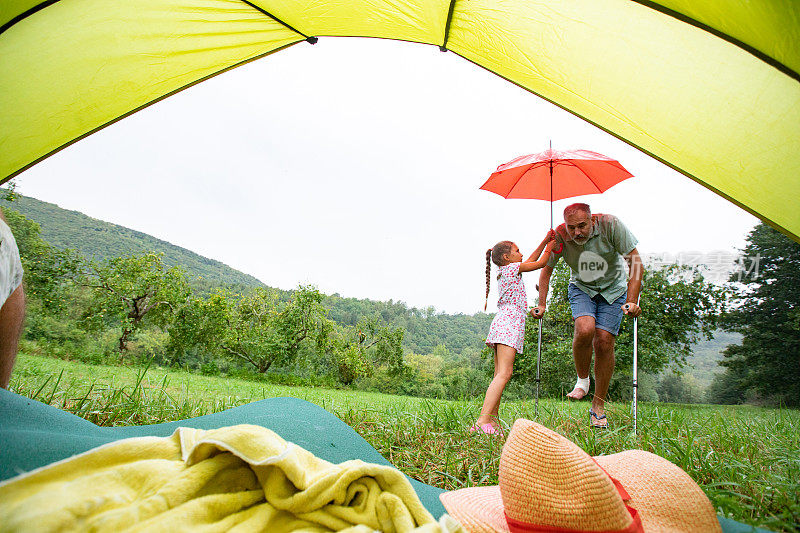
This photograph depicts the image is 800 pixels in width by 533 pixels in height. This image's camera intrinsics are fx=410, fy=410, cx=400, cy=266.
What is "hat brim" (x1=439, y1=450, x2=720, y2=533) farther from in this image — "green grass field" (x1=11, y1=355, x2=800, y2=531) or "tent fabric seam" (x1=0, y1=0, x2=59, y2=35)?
"tent fabric seam" (x1=0, y1=0, x2=59, y2=35)

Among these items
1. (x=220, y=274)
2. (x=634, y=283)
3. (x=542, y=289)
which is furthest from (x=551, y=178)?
(x=220, y=274)

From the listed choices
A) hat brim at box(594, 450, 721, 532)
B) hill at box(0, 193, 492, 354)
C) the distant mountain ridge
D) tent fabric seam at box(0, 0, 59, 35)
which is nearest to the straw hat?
hat brim at box(594, 450, 721, 532)

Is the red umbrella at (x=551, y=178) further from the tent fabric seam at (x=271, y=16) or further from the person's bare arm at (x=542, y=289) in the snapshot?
the tent fabric seam at (x=271, y=16)

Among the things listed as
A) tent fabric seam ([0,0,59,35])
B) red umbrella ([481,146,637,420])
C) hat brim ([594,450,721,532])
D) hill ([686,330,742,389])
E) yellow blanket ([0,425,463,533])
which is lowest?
hill ([686,330,742,389])

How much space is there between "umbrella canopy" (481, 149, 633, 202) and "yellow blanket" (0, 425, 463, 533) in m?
3.07

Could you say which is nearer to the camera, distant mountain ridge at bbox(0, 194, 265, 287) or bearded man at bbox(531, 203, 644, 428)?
bearded man at bbox(531, 203, 644, 428)

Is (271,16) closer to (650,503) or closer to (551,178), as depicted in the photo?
(551,178)

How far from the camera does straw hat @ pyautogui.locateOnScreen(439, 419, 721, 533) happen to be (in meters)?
0.99

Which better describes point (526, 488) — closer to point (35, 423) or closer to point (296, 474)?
point (296, 474)

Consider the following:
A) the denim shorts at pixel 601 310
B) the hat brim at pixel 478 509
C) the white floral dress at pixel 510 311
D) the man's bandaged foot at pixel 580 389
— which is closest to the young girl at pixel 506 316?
the white floral dress at pixel 510 311

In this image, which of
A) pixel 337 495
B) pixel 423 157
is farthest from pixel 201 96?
pixel 337 495

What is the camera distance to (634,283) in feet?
9.73

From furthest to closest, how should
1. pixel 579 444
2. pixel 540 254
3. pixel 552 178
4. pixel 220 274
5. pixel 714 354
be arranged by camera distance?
1. pixel 220 274
2. pixel 714 354
3. pixel 552 178
4. pixel 540 254
5. pixel 579 444

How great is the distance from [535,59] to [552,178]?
1799 mm
